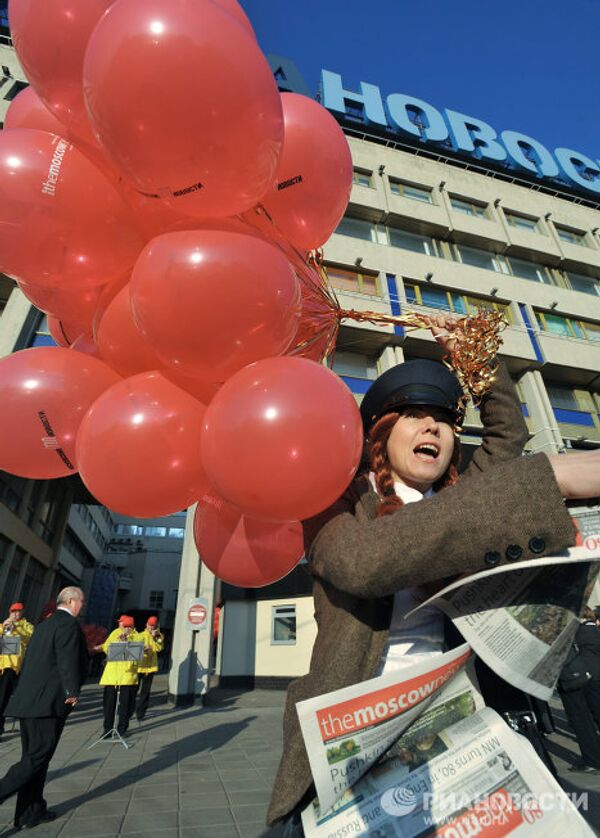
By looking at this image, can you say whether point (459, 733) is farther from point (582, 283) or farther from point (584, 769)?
point (582, 283)

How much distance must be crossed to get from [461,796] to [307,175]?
206cm


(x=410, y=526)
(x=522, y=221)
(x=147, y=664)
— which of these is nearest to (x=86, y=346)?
(x=410, y=526)

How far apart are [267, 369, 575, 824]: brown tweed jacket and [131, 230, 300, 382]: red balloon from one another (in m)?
0.67

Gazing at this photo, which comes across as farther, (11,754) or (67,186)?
(11,754)

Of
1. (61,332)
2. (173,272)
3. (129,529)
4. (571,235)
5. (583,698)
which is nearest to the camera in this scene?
(173,272)

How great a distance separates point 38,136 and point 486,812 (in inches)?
92.2

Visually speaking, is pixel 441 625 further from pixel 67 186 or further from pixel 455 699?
pixel 67 186

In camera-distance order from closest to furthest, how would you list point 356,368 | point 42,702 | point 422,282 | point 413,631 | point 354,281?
point 413,631 < point 42,702 < point 356,368 < point 354,281 < point 422,282

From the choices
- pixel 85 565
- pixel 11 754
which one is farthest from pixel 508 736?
pixel 85 565

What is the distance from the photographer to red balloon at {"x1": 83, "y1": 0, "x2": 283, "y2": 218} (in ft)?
4.11

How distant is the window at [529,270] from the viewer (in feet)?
62.6

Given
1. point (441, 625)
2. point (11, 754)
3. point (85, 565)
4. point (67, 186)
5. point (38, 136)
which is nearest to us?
point (441, 625)

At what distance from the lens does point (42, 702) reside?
4012 millimetres

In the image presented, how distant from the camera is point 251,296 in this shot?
141 cm
